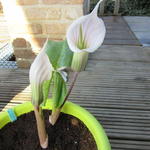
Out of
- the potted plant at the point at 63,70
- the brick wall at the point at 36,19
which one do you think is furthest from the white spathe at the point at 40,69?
the brick wall at the point at 36,19

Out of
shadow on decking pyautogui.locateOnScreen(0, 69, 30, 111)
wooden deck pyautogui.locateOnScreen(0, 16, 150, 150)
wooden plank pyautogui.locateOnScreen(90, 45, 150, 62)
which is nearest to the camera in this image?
wooden deck pyautogui.locateOnScreen(0, 16, 150, 150)

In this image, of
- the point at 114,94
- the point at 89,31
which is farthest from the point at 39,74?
the point at 114,94

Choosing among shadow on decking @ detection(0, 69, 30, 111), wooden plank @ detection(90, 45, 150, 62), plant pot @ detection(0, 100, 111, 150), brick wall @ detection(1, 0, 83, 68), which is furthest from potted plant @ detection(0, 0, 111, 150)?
wooden plank @ detection(90, 45, 150, 62)

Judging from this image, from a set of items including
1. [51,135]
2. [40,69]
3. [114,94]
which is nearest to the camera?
[40,69]

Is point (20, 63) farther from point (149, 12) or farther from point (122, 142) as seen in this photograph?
point (149, 12)

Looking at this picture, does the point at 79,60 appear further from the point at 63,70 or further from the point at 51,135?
the point at 51,135

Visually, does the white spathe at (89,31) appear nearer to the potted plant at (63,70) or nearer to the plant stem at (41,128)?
the potted plant at (63,70)

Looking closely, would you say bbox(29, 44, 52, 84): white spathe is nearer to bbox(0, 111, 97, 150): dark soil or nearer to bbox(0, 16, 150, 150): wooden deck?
bbox(0, 111, 97, 150): dark soil
